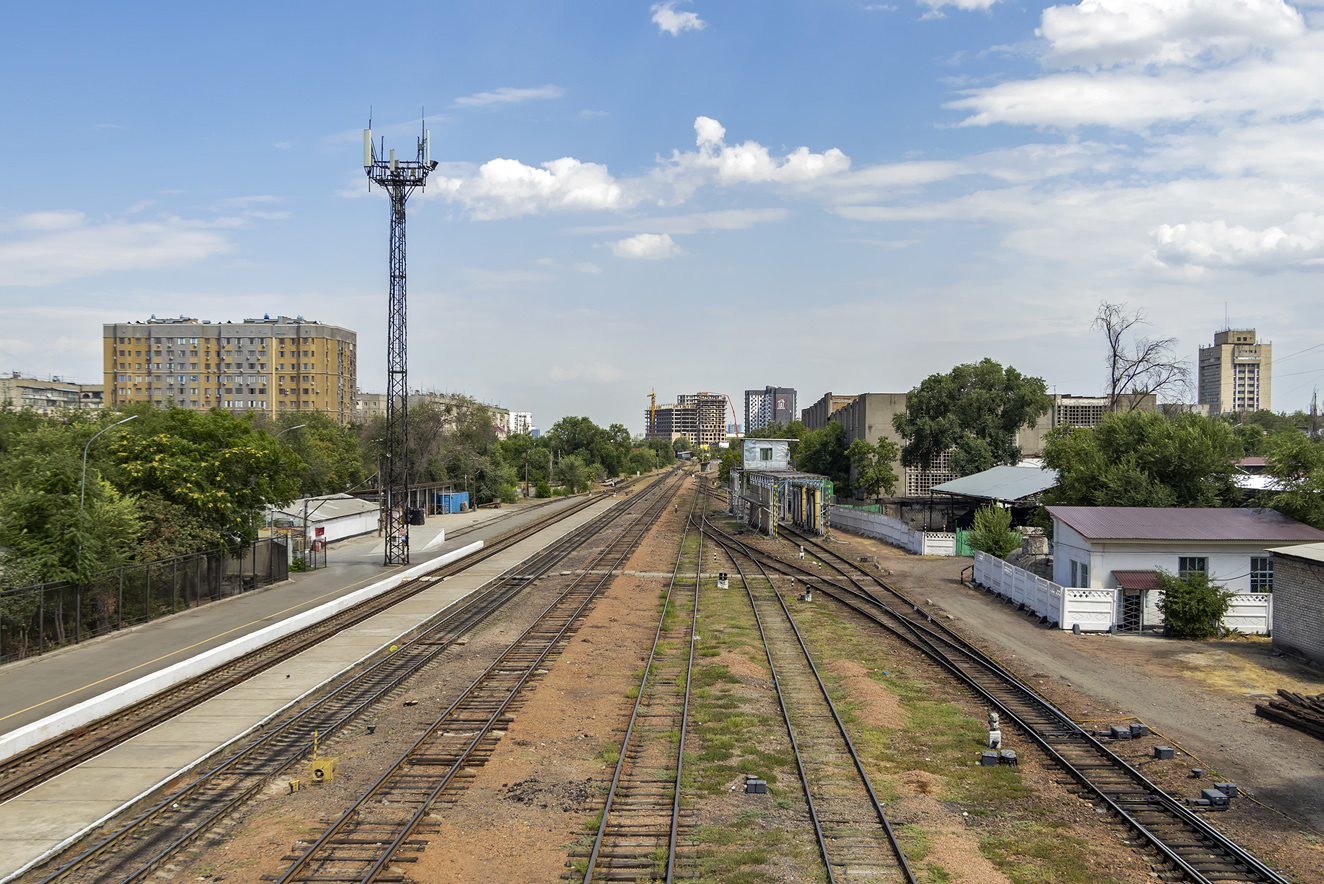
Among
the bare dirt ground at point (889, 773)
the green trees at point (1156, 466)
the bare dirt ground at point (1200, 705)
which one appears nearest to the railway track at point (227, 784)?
the bare dirt ground at point (889, 773)

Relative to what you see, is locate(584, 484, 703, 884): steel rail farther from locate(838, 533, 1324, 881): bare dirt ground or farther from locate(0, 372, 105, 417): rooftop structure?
locate(0, 372, 105, 417): rooftop structure

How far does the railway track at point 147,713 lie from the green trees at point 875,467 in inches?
1571

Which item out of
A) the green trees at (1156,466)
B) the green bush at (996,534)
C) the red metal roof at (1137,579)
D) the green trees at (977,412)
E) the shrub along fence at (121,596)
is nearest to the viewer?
the shrub along fence at (121,596)

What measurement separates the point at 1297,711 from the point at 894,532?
30753 mm

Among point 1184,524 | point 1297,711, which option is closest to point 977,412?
point 1184,524

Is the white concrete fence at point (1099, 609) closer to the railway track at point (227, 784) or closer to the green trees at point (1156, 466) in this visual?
the green trees at point (1156, 466)

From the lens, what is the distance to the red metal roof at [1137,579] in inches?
913

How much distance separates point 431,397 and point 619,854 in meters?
92.4

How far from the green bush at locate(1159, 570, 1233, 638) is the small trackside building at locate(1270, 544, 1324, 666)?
1.87m

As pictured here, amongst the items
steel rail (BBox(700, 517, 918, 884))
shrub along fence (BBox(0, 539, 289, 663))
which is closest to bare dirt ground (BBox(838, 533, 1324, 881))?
steel rail (BBox(700, 517, 918, 884))

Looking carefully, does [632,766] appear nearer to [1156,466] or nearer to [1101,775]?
[1101,775]

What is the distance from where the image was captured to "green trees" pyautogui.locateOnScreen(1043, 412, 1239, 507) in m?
29.4

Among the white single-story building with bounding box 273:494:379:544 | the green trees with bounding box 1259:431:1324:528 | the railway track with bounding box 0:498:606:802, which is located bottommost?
the railway track with bounding box 0:498:606:802

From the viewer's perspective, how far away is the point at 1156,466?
30.2m
